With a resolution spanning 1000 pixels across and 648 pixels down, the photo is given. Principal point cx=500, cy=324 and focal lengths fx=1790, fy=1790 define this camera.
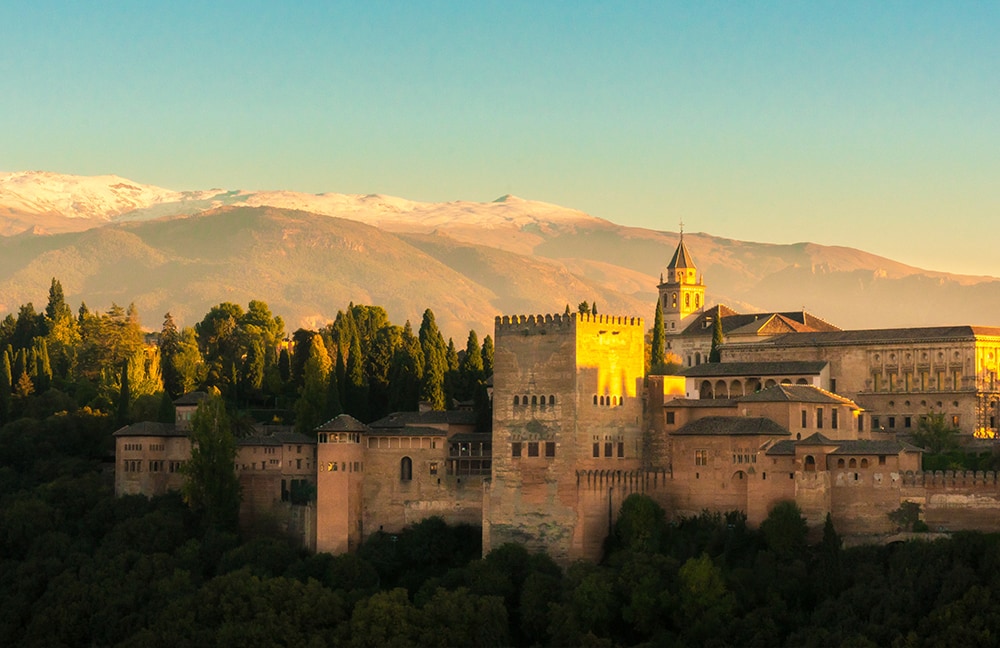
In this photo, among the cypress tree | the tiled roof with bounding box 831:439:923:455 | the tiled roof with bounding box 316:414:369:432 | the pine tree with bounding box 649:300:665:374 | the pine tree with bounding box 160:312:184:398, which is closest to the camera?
the tiled roof with bounding box 831:439:923:455

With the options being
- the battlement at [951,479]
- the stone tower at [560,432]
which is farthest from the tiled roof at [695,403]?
the battlement at [951,479]

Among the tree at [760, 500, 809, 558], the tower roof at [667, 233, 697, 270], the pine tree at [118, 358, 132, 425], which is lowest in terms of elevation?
the tree at [760, 500, 809, 558]

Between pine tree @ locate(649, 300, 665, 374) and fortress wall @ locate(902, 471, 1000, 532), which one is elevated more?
pine tree @ locate(649, 300, 665, 374)

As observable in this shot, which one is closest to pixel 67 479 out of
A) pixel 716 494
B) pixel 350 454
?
pixel 350 454

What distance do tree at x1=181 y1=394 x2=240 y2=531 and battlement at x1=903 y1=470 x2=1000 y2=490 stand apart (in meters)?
24.2

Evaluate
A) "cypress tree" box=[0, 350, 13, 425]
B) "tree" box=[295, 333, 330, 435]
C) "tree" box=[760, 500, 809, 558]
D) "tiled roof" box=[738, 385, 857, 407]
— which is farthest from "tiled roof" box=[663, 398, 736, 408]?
"cypress tree" box=[0, 350, 13, 425]

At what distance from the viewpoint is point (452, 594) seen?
56000 millimetres

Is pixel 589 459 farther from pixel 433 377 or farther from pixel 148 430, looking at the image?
pixel 148 430

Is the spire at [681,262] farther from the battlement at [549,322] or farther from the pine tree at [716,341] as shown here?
the battlement at [549,322]

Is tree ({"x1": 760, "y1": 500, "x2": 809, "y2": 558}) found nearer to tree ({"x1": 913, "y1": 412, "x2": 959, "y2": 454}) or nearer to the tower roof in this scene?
tree ({"x1": 913, "y1": 412, "x2": 959, "y2": 454})

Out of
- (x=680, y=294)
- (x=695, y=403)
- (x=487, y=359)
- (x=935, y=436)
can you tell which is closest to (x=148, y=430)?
(x=487, y=359)

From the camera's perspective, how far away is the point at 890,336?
2926 inches

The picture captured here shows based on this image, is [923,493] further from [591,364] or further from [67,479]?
[67,479]

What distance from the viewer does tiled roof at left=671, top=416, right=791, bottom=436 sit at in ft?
190
